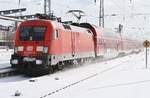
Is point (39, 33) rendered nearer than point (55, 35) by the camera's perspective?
Yes

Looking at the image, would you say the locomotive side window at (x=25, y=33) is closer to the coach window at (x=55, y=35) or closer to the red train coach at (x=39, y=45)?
the red train coach at (x=39, y=45)

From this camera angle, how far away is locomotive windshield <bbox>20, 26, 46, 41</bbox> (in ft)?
68.0

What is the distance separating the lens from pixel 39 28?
2094cm

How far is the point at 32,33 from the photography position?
20.9m

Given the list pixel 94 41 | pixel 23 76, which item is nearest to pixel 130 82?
pixel 23 76

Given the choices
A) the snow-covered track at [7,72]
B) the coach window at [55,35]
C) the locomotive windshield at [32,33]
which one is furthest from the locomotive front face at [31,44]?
the snow-covered track at [7,72]

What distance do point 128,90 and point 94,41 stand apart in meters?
18.1

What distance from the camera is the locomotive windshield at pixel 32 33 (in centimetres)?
2072

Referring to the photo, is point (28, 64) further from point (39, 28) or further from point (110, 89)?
point (110, 89)

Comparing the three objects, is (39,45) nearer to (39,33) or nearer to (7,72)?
(39,33)

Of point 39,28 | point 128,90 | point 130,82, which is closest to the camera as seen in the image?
point 128,90

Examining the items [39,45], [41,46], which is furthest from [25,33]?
[41,46]

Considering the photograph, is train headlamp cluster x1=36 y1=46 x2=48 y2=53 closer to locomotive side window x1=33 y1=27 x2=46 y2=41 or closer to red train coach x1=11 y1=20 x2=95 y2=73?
red train coach x1=11 y1=20 x2=95 y2=73

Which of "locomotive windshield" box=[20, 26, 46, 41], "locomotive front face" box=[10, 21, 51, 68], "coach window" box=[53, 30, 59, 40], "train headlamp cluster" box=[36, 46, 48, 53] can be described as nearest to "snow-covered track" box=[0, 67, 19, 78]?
"locomotive front face" box=[10, 21, 51, 68]
